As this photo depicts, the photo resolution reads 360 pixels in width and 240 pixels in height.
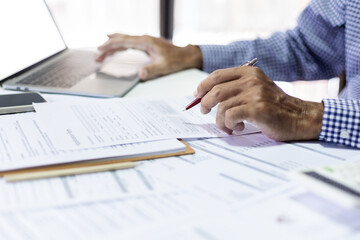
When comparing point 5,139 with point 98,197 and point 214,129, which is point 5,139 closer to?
point 98,197

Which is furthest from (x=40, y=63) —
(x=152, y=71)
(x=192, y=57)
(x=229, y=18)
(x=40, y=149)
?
(x=229, y=18)

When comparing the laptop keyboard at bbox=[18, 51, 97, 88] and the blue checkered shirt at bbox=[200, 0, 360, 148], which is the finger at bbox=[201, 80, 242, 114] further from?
the blue checkered shirt at bbox=[200, 0, 360, 148]

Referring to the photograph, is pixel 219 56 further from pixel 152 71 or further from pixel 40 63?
pixel 40 63

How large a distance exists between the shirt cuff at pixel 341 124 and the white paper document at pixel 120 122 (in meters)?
0.13

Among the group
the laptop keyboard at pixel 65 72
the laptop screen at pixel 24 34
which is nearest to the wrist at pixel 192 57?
the laptop keyboard at pixel 65 72

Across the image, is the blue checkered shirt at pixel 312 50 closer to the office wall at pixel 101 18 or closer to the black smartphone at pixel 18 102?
the black smartphone at pixel 18 102

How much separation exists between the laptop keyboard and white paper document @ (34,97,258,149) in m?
0.21

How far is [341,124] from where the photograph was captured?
2.20 ft

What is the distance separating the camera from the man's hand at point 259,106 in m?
0.65

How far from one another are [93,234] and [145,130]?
0.29 meters

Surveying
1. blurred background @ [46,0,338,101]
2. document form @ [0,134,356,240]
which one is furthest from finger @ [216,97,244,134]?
blurred background @ [46,0,338,101]

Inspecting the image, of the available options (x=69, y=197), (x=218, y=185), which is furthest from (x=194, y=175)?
(x=69, y=197)

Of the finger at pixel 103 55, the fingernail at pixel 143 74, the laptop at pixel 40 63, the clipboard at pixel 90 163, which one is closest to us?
the clipboard at pixel 90 163

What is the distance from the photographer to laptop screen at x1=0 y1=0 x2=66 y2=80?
0.91 metres
